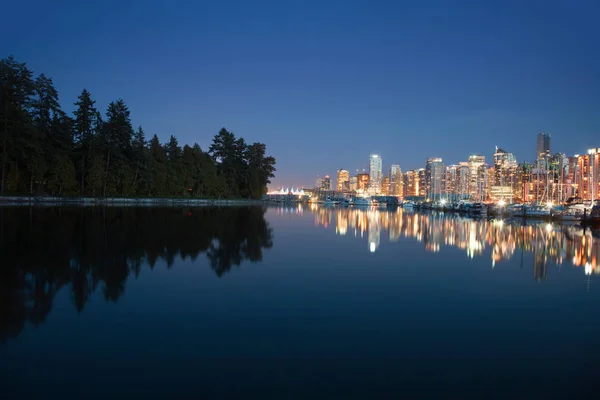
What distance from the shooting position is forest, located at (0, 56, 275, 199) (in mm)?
57156

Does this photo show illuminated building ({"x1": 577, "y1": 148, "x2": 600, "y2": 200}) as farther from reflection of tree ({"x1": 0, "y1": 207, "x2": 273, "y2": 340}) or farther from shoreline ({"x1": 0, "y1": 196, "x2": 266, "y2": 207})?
reflection of tree ({"x1": 0, "y1": 207, "x2": 273, "y2": 340})

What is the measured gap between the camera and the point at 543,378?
6172 mm

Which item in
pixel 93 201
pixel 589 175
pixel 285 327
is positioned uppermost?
pixel 589 175

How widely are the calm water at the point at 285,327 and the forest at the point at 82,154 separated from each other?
49438mm

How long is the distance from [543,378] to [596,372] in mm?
1012

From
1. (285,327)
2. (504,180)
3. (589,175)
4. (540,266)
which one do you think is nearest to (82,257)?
(285,327)

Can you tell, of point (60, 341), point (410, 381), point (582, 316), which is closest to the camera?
point (410, 381)

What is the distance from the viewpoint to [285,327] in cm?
812

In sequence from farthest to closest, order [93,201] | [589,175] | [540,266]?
[589,175]
[93,201]
[540,266]

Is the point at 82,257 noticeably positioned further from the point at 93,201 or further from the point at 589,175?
the point at 589,175

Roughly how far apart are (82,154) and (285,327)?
226ft

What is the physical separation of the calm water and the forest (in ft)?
162

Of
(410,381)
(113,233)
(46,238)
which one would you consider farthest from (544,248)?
(46,238)

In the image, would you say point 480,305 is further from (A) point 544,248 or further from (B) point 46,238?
(B) point 46,238
